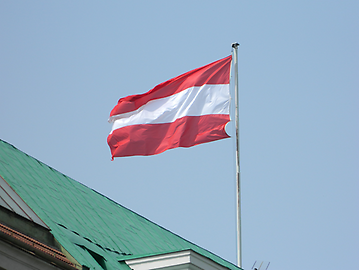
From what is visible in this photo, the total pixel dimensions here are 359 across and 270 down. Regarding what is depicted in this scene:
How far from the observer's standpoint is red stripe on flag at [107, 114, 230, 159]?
20.8 m

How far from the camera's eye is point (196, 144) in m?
20.8

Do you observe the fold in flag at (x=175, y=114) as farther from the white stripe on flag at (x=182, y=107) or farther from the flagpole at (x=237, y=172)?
the flagpole at (x=237, y=172)

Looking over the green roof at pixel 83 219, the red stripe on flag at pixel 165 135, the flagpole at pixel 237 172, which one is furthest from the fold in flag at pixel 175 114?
the green roof at pixel 83 219

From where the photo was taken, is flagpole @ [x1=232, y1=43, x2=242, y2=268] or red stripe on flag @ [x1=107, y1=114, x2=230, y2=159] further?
red stripe on flag @ [x1=107, y1=114, x2=230, y2=159]

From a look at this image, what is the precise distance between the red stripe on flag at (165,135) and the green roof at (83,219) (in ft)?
7.16

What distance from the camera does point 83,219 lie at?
16.3m

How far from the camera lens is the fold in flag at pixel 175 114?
21.0 m

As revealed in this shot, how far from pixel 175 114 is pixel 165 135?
0.87 metres

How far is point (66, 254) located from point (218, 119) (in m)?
9.46

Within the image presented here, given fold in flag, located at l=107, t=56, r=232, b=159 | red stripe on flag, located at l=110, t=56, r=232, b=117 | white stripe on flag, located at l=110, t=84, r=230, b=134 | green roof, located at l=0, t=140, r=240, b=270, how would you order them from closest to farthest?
green roof, located at l=0, t=140, r=240, b=270
fold in flag, located at l=107, t=56, r=232, b=159
white stripe on flag, located at l=110, t=84, r=230, b=134
red stripe on flag, located at l=110, t=56, r=232, b=117

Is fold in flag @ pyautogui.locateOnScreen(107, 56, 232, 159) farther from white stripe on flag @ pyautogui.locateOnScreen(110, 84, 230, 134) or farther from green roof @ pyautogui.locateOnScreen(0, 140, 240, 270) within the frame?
green roof @ pyautogui.locateOnScreen(0, 140, 240, 270)

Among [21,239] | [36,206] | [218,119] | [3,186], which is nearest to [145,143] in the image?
[218,119]

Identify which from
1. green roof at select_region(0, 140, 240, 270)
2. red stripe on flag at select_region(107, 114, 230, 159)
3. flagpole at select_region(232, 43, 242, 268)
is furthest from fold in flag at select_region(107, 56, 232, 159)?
green roof at select_region(0, 140, 240, 270)

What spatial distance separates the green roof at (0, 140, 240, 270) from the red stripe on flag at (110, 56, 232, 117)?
3794mm
